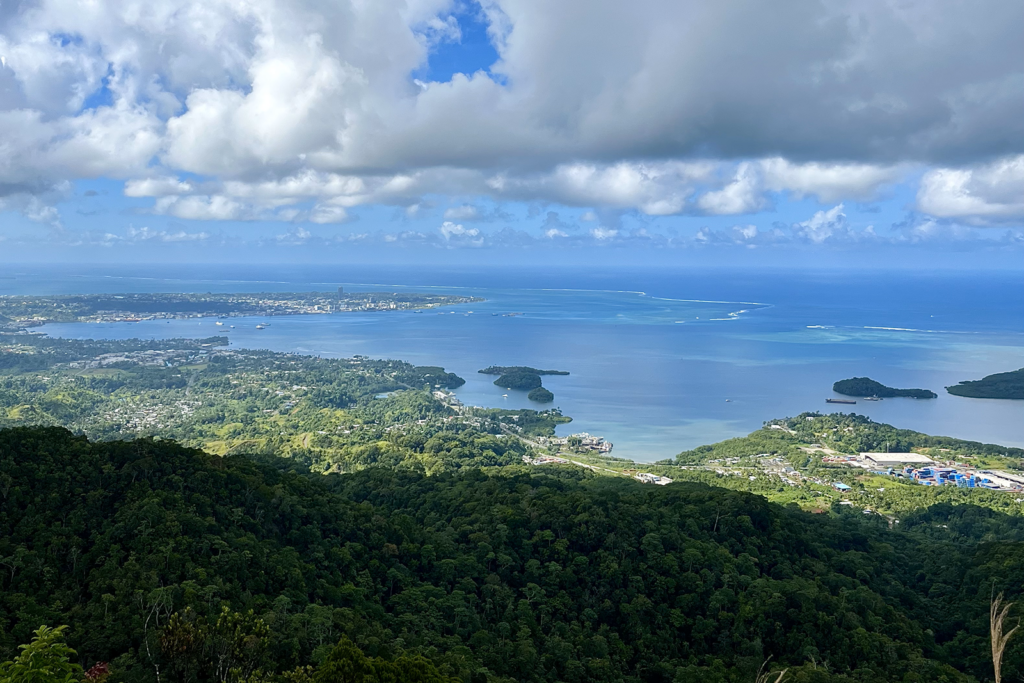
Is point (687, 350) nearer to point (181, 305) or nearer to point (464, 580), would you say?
point (464, 580)

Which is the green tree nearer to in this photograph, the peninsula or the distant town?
the peninsula

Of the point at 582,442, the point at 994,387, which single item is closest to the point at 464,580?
the point at 582,442

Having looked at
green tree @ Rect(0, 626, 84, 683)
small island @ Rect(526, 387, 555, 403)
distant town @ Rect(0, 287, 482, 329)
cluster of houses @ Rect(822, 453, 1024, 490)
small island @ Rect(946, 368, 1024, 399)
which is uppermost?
distant town @ Rect(0, 287, 482, 329)

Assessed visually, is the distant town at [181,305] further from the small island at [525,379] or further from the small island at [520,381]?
the small island at [520,381]

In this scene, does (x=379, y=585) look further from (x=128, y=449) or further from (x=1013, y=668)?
(x=1013, y=668)

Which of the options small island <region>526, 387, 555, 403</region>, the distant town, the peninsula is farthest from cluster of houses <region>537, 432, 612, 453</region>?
the distant town

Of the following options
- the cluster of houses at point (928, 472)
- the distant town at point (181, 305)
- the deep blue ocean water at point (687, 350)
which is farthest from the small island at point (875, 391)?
the distant town at point (181, 305)

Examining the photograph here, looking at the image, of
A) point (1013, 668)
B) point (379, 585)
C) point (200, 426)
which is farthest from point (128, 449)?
point (200, 426)
